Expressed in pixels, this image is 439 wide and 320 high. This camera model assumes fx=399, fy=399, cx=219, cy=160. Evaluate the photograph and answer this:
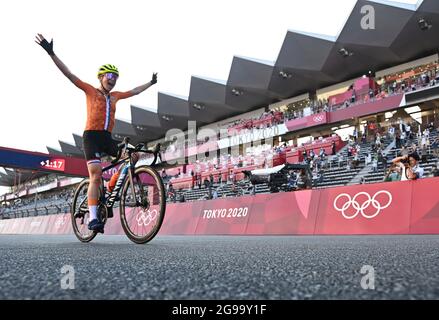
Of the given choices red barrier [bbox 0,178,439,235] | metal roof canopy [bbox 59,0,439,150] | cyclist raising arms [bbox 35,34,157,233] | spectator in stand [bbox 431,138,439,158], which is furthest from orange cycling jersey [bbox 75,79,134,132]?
metal roof canopy [bbox 59,0,439,150]

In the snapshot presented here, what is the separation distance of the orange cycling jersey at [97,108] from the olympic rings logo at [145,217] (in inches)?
38.2

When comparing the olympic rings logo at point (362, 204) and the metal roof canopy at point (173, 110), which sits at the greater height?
the metal roof canopy at point (173, 110)

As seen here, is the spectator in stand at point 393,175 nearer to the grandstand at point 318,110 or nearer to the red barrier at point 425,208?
the red barrier at point 425,208

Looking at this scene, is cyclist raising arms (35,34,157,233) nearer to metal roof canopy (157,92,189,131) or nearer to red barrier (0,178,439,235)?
red barrier (0,178,439,235)

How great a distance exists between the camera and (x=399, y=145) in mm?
18391

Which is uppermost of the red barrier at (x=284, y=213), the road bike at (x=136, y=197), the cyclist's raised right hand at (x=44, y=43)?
the cyclist's raised right hand at (x=44, y=43)

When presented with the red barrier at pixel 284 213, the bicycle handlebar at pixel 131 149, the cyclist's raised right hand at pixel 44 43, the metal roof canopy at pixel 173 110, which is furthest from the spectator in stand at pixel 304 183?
the metal roof canopy at pixel 173 110

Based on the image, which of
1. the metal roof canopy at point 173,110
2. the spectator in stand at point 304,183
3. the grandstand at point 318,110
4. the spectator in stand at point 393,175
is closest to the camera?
the spectator in stand at point 393,175

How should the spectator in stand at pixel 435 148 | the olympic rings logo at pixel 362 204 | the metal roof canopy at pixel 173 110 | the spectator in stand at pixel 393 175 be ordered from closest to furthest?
the olympic rings logo at pixel 362 204 < the spectator in stand at pixel 393 175 < the spectator in stand at pixel 435 148 < the metal roof canopy at pixel 173 110

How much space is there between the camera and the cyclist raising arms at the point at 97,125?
4051 millimetres

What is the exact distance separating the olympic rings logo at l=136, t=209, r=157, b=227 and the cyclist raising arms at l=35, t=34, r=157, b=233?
396 millimetres

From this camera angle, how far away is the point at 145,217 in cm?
391

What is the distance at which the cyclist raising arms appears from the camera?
13.3ft
